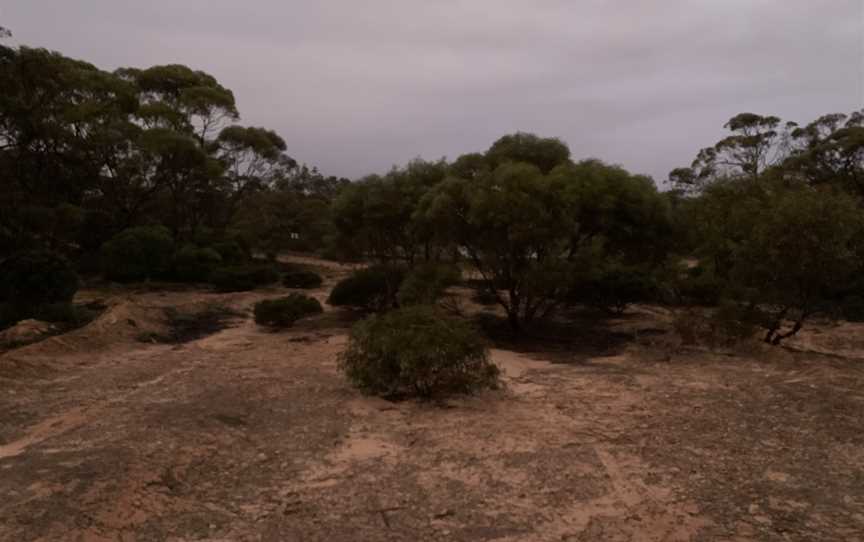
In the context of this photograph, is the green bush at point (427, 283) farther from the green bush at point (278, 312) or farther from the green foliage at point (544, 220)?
the green bush at point (278, 312)

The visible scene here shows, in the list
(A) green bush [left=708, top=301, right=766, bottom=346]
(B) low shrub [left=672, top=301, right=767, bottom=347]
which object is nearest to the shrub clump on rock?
(B) low shrub [left=672, top=301, right=767, bottom=347]

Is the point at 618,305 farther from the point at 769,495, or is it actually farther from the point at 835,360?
the point at 769,495

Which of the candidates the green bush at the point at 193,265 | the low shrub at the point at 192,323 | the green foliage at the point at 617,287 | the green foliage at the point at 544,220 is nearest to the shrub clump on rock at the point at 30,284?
the low shrub at the point at 192,323

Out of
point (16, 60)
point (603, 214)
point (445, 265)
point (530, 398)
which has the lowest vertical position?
point (530, 398)

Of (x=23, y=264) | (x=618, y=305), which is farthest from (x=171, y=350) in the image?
(x=618, y=305)

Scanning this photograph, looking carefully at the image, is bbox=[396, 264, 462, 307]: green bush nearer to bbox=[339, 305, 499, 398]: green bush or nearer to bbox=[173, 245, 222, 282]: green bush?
bbox=[339, 305, 499, 398]: green bush

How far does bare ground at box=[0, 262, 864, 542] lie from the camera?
4.57m

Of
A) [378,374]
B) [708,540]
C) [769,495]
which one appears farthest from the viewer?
[378,374]

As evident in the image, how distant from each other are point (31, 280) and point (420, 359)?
36.4 feet

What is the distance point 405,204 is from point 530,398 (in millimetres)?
9164

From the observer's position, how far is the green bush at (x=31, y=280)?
45.5 feet

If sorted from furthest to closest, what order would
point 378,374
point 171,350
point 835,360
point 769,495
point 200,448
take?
point 171,350, point 835,360, point 378,374, point 200,448, point 769,495

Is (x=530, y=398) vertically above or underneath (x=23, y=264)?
underneath

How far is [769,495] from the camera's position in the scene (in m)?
4.95
